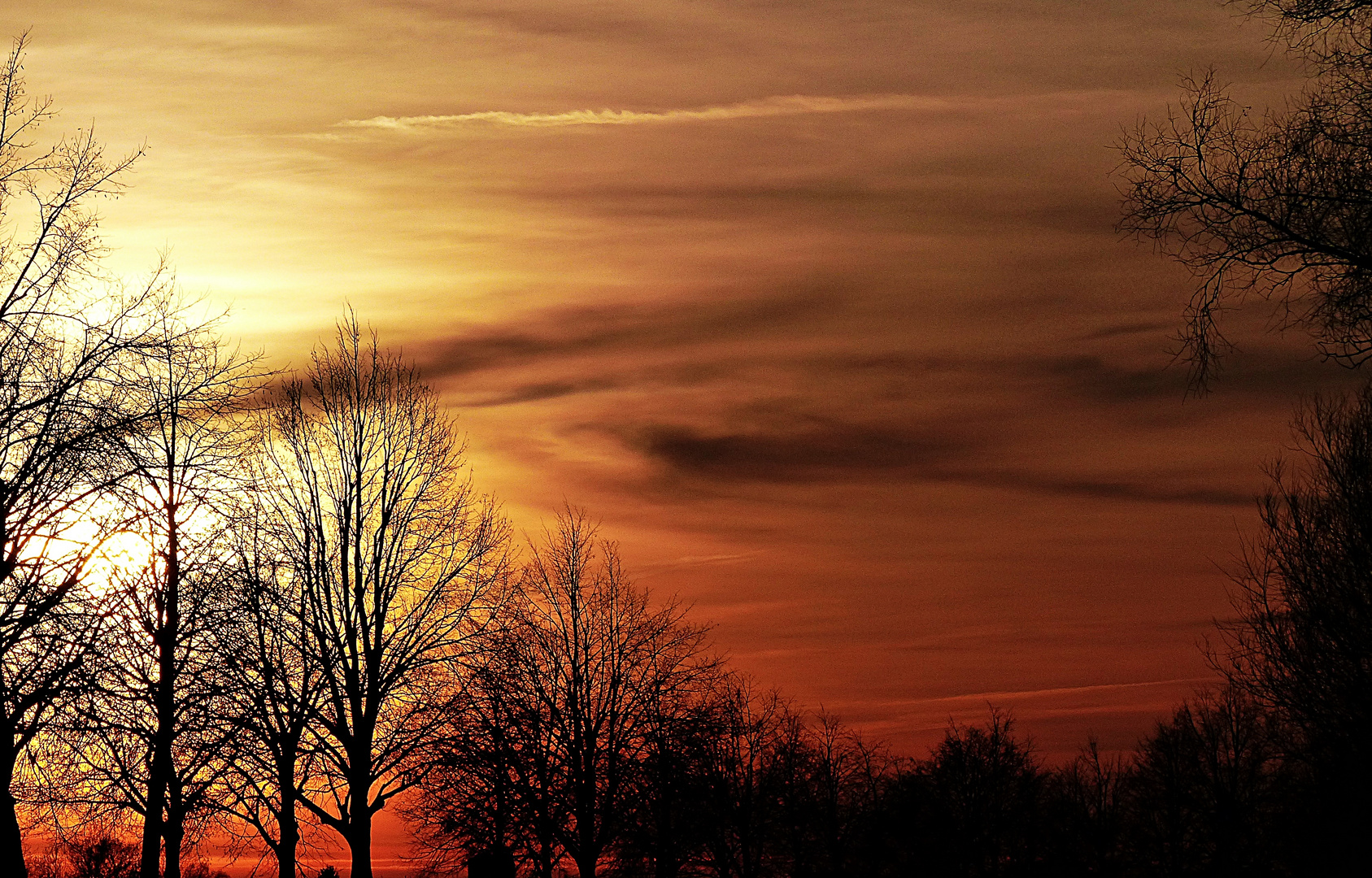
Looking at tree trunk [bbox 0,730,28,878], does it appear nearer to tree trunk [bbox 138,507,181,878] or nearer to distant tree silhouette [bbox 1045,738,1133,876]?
tree trunk [bbox 138,507,181,878]

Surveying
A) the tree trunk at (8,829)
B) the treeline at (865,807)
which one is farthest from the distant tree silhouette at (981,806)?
the tree trunk at (8,829)

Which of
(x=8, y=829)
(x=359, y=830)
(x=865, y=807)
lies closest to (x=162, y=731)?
(x=359, y=830)

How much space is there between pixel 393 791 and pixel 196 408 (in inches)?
565

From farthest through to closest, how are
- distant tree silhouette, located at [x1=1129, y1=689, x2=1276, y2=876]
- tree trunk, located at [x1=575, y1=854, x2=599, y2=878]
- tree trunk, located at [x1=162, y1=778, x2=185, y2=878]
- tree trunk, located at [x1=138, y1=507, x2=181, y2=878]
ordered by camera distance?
distant tree silhouette, located at [x1=1129, y1=689, x2=1276, y2=876]
tree trunk, located at [x1=575, y1=854, x2=599, y2=878]
tree trunk, located at [x1=162, y1=778, x2=185, y2=878]
tree trunk, located at [x1=138, y1=507, x2=181, y2=878]

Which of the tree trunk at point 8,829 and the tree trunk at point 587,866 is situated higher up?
the tree trunk at point 8,829

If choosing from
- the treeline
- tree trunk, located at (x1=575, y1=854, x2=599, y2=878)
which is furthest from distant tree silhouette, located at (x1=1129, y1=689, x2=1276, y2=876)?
tree trunk, located at (x1=575, y1=854, x2=599, y2=878)

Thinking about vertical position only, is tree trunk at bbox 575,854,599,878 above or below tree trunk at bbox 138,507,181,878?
below

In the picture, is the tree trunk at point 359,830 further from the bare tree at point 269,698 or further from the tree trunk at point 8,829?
the tree trunk at point 8,829

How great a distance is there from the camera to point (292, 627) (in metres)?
29.9

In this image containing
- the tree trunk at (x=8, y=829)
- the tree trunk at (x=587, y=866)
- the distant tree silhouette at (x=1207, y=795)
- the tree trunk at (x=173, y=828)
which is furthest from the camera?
the distant tree silhouette at (x=1207, y=795)

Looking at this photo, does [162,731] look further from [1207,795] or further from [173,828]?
[1207,795]

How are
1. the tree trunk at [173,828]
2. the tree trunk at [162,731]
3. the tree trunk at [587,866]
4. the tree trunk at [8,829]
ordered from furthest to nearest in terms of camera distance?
the tree trunk at [587,866] → the tree trunk at [173,828] → the tree trunk at [162,731] → the tree trunk at [8,829]

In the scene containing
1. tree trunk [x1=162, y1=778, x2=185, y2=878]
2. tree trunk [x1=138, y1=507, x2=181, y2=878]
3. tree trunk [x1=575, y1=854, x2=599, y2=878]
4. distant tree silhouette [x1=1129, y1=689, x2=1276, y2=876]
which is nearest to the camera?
tree trunk [x1=138, y1=507, x2=181, y2=878]

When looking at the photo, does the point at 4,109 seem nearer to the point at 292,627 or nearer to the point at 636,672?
the point at 292,627
